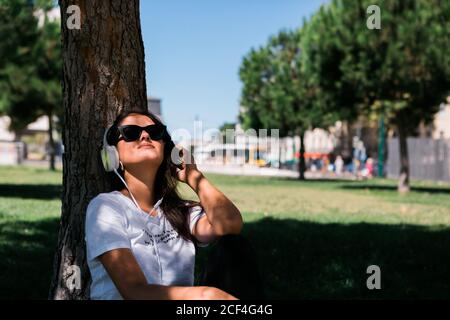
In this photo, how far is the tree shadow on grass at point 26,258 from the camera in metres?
5.19

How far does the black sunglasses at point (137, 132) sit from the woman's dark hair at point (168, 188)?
0.05 m

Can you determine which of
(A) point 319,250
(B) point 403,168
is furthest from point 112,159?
(B) point 403,168

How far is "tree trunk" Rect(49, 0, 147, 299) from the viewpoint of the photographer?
11.7ft

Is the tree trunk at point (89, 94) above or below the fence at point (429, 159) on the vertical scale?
above

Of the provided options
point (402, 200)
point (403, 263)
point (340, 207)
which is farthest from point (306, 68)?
point (403, 263)

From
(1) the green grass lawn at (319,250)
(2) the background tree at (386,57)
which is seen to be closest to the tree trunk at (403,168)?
(2) the background tree at (386,57)

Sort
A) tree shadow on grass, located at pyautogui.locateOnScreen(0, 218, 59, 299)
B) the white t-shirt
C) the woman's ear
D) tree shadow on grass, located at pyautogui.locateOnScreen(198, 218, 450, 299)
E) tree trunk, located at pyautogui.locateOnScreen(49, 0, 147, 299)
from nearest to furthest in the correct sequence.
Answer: the white t-shirt
the woman's ear
tree trunk, located at pyautogui.locateOnScreen(49, 0, 147, 299)
tree shadow on grass, located at pyautogui.locateOnScreen(0, 218, 59, 299)
tree shadow on grass, located at pyautogui.locateOnScreen(198, 218, 450, 299)

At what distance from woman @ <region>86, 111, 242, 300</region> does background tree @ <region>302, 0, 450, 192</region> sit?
17860mm

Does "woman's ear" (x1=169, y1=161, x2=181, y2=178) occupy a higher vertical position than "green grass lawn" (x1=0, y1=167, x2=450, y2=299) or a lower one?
higher

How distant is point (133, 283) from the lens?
8.09ft
